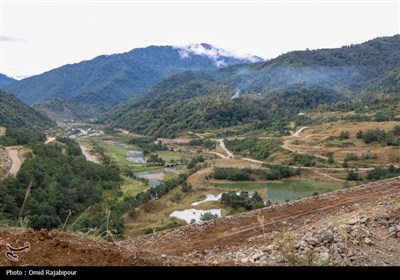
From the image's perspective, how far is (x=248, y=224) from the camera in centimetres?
929

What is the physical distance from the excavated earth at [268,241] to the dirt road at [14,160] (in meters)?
30.9

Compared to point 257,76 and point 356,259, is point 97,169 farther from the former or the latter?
point 257,76

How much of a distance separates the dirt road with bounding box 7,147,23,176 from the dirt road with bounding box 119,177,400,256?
30.6 meters

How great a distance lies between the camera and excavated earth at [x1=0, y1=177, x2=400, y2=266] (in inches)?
167

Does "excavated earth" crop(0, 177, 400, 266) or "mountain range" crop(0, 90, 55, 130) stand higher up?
"mountain range" crop(0, 90, 55, 130)

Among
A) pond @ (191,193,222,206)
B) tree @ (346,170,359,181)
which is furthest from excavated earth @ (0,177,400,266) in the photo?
tree @ (346,170,359,181)

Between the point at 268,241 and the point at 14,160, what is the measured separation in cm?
3906

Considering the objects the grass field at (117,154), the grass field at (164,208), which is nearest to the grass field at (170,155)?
the grass field at (117,154)

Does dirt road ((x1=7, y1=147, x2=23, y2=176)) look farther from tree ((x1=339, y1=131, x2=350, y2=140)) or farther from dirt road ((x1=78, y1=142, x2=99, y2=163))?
tree ((x1=339, y1=131, x2=350, y2=140))

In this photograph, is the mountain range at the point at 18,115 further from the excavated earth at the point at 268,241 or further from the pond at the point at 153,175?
the excavated earth at the point at 268,241

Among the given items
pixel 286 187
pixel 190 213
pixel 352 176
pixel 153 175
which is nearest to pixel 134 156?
pixel 153 175

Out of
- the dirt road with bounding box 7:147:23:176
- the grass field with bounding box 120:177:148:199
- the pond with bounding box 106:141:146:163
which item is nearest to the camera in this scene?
the dirt road with bounding box 7:147:23:176

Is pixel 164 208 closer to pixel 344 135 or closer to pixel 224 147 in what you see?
pixel 344 135

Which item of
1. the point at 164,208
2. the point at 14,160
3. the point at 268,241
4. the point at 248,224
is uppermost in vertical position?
the point at 268,241
